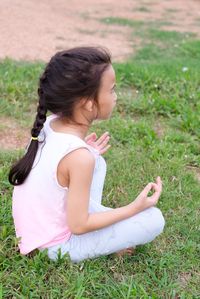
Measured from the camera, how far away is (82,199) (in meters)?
2.00

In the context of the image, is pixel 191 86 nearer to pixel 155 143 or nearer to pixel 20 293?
pixel 155 143

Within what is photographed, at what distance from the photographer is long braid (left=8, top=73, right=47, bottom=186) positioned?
204cm

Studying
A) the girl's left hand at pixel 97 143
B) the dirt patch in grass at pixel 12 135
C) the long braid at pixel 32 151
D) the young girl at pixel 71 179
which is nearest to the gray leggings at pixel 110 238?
the young girl at pixel 71 179

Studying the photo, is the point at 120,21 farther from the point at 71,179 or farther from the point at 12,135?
the point at 71,179

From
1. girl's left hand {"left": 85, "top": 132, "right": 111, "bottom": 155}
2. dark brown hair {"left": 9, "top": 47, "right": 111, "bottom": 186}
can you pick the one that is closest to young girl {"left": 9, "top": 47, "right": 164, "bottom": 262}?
dark brown hair {"left": 9, "top": 47, "right": 111, "bottom": 186}

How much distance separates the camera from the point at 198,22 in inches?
307

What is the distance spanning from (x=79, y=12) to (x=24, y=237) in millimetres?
6027

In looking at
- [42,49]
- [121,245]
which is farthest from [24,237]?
[42,49]

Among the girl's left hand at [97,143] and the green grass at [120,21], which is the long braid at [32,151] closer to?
the girl's left hand at [97,143]

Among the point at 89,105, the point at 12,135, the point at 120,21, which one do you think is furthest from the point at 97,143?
the point at 120,21

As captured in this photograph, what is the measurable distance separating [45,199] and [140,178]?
1073 mm

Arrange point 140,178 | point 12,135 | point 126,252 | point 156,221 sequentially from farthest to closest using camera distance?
point 12,135
point 140,178
point 126,252
point 156,221

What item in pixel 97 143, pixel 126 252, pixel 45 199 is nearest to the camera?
pixel 45 199

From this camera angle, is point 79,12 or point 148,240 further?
point 79,12
